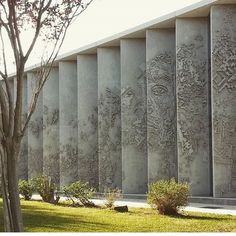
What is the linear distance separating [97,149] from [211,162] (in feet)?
22.9

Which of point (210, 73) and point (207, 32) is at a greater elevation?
point (207, 32)

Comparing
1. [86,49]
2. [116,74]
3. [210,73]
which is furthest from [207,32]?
[86,49]

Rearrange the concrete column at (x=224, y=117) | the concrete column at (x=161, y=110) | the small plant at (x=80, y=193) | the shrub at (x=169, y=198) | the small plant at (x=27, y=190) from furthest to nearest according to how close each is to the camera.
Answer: the small plant at (x=27, y=190) < the concrete column at (x=161, y=110) < the concrete column at (x=224, y=117) < the small plant at (x=80, y=193) < the shrub at (x=169, y=198)

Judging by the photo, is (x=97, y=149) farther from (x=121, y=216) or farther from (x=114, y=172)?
(x=121, y=216)

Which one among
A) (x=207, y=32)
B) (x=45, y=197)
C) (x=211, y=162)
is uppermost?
(x=207, y=32)

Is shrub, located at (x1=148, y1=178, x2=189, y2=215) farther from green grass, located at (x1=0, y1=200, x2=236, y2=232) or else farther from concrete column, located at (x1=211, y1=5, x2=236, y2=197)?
concrete column, located at (x1=211, y1=5, x2=236, y2=197)

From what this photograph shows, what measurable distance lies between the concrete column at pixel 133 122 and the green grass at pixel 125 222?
304 inches

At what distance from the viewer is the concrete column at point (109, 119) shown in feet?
70.0

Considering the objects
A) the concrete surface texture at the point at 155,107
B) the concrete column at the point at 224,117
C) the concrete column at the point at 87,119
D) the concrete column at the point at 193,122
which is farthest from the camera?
the concrete column at the point at 87,119

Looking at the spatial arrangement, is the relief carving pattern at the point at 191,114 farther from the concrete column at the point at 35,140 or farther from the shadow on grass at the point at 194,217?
the concrete column at the point at 35,140

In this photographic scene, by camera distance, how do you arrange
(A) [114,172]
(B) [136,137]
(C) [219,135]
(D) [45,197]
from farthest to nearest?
1. (A) [114,172]
2. (B) [136,137]
3. (D) [45,197]
4. (C) [219,135]

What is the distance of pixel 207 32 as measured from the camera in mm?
17422

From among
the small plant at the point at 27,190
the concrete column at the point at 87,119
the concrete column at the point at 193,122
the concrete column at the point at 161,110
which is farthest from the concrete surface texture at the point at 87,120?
the concrete column at the point at 193,122

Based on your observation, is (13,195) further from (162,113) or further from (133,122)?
(133,122)
